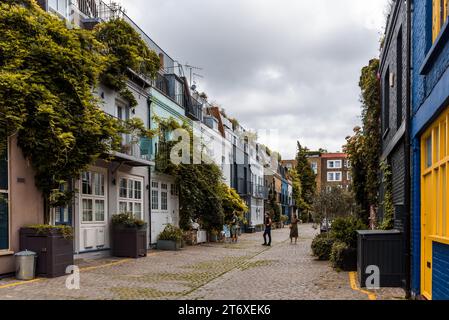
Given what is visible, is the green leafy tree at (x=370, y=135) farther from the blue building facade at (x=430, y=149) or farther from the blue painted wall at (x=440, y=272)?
the blue painted wall at (x=440, y=272)

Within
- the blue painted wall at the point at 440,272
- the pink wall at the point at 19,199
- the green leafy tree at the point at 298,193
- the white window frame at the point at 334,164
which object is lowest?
the green leafy tree at the point at 298,193

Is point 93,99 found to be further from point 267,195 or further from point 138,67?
point 267,195

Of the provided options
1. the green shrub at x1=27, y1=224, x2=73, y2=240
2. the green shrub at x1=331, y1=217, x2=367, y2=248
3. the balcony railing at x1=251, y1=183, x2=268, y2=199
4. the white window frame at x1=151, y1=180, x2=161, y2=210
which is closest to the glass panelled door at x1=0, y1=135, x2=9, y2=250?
the green shrub at x1=27, y1=224, x2=73, y2=240

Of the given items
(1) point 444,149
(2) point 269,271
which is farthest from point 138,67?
(1) point 444,149

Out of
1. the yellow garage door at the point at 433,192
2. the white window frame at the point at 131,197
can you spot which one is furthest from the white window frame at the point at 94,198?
the yellow garage door at the point at 433,192

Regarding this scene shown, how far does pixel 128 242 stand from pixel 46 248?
5061mm

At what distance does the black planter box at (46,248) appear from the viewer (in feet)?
36.1

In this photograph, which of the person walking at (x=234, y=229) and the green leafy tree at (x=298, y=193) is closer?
the person walking at (x=234, y=229)

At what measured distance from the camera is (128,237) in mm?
16031

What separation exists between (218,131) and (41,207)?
21.4m

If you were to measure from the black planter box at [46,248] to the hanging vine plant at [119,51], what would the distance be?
20.8 feet

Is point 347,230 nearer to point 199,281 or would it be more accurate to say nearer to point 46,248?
point 199,281

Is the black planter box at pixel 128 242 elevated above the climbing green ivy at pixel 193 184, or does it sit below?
below

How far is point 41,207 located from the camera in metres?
12.2
